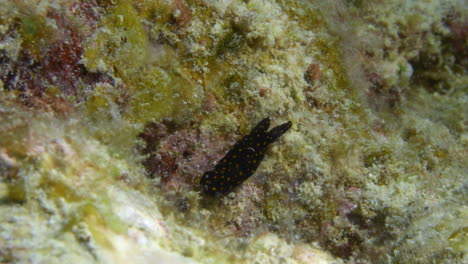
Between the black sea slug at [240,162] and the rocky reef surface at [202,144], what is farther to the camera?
the black sea slug at [240,162]

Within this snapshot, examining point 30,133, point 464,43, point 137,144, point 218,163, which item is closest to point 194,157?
point 218,163

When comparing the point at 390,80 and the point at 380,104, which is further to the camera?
the point at 390,80

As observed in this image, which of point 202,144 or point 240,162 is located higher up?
point 240,162

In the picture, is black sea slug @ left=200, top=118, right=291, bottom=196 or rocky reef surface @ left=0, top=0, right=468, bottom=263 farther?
black sea slug @ left=200, top=118, right=291, bottom=196

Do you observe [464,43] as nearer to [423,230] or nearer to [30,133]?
[423,230]
